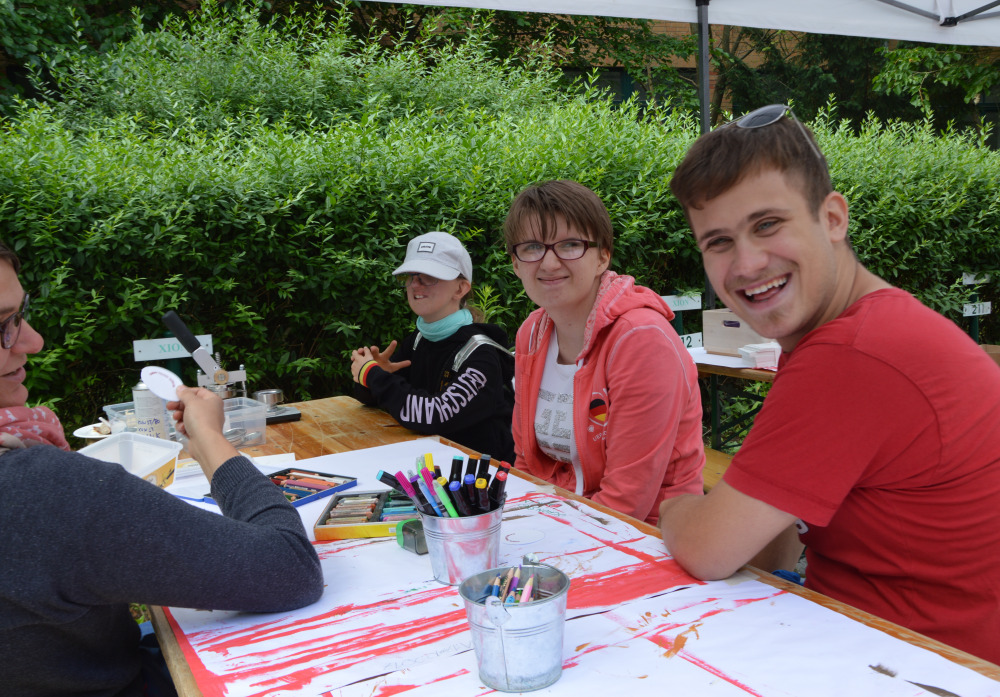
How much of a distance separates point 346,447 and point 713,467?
1.92m

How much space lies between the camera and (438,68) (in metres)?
7.73

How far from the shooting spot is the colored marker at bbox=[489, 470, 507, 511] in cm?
130

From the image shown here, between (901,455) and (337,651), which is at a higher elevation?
(901,455)

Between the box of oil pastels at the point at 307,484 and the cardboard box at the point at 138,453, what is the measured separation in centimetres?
28

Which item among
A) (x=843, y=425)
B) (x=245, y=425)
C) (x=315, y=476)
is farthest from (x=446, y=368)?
(x=843, y=425)

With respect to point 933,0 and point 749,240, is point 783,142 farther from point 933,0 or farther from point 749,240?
point 933,0

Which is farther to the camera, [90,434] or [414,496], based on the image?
[90,434]

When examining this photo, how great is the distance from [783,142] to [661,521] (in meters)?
0.75

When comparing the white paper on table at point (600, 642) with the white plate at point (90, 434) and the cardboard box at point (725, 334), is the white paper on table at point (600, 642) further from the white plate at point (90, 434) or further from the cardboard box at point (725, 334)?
the cardboard box at point (725, 334)

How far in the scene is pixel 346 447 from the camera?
2.59m

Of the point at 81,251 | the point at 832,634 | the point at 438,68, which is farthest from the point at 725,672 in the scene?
the point at 438,68

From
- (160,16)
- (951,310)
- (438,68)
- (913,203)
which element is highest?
(160,16)

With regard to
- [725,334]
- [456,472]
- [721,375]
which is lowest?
[721,375]

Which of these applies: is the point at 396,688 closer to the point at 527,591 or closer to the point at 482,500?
the point at 527,591
